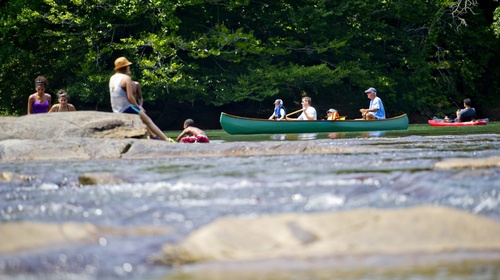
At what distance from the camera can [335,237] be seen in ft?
18.4

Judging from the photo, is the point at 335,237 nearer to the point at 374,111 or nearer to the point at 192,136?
the point at 192,136

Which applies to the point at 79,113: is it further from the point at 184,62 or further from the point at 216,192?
the point at 184,62

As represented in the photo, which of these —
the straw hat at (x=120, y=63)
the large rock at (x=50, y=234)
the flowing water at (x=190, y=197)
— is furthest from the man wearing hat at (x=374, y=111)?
the large rock at (x=50, y=234)

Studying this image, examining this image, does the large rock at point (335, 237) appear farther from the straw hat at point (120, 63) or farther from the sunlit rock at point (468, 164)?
the straw hat at point (120, 63)

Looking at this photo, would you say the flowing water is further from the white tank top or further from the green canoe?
the green canoe

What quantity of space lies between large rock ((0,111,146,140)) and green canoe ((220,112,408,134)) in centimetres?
1084

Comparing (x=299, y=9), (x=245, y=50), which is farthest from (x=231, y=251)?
(x=299, y=9)

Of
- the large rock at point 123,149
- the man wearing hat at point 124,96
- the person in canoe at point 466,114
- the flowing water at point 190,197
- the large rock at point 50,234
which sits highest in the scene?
the man wearing hat at point 124,96

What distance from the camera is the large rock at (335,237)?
5.39 meters

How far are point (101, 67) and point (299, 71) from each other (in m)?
6.92

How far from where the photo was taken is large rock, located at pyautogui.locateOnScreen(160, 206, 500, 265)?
5395mm

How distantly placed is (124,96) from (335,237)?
10738 millimetres

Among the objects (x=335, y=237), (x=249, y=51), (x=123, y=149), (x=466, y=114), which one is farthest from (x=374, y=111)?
(x=335, y=237)

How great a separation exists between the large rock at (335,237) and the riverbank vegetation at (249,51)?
25.4 m
